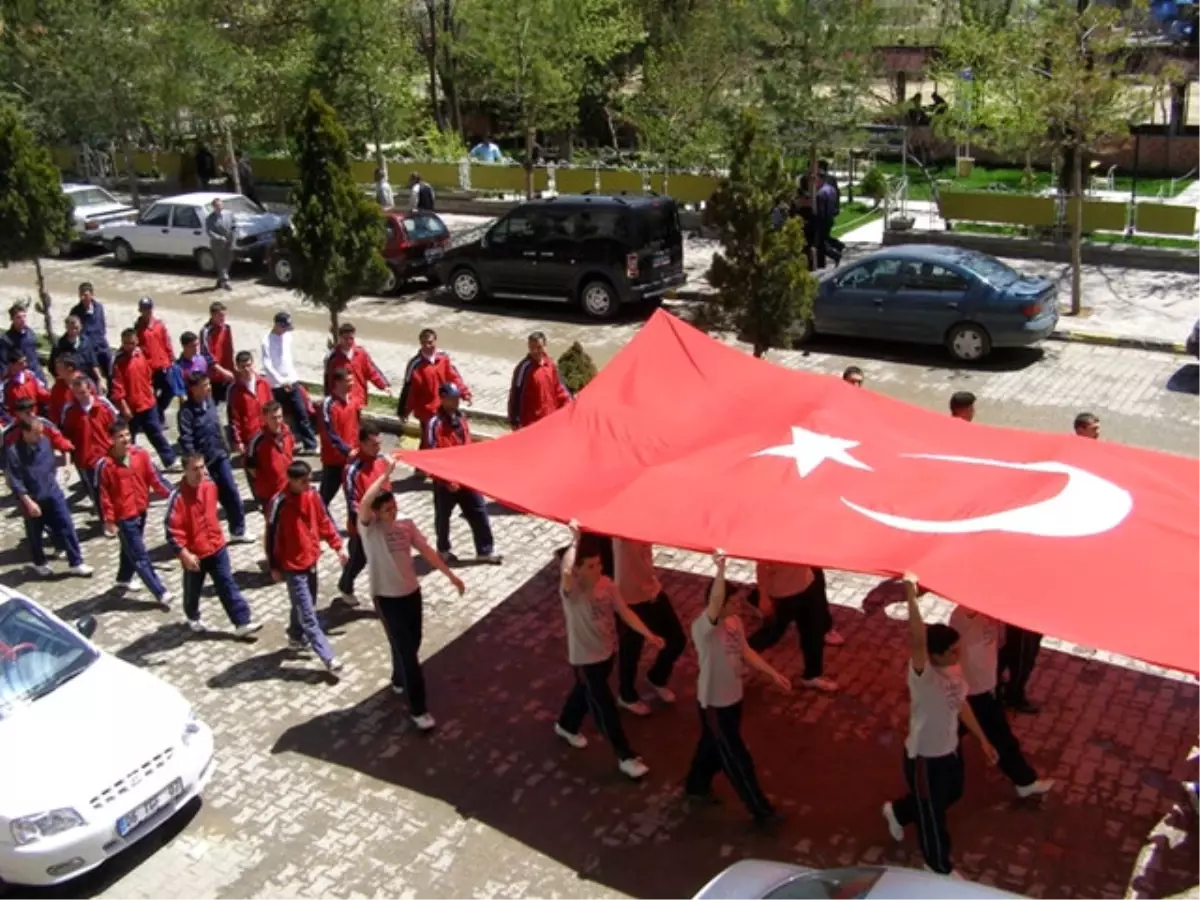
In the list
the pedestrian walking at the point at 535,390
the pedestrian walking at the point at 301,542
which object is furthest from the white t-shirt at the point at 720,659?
the pedestrian walking at the point at 535,390

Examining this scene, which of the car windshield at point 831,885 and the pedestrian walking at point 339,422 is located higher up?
the pedestrian walking at point 339,422

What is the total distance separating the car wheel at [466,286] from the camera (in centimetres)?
2177

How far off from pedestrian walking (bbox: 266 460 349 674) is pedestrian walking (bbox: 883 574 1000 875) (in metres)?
4.66

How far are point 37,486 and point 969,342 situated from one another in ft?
37.7

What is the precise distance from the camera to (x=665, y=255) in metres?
20.4

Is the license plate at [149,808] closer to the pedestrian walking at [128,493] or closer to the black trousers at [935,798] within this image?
the pedestrian walking at [128,493]

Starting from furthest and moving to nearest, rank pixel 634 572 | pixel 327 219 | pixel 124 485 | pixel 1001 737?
pixel 327 219 < pixel 124 485 < pixel 634 572 < pixel 1001 737

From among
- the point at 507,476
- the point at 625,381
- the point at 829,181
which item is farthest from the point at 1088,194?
the point at 507,476

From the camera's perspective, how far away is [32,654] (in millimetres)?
8547

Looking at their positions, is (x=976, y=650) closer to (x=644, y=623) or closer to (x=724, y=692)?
(x=724, y=692)

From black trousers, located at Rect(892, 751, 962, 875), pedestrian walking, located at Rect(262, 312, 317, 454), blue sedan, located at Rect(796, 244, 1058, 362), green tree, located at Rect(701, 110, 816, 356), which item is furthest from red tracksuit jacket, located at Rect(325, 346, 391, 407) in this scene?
black trousers, located at Rect(892, 751, 962, 875)

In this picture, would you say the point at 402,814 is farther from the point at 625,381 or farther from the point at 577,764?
the point at 625,381

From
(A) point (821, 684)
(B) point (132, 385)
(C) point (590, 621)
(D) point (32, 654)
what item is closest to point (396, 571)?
(C) point (590, 621)

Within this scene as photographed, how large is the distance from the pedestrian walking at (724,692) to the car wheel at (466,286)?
14.8 meters
